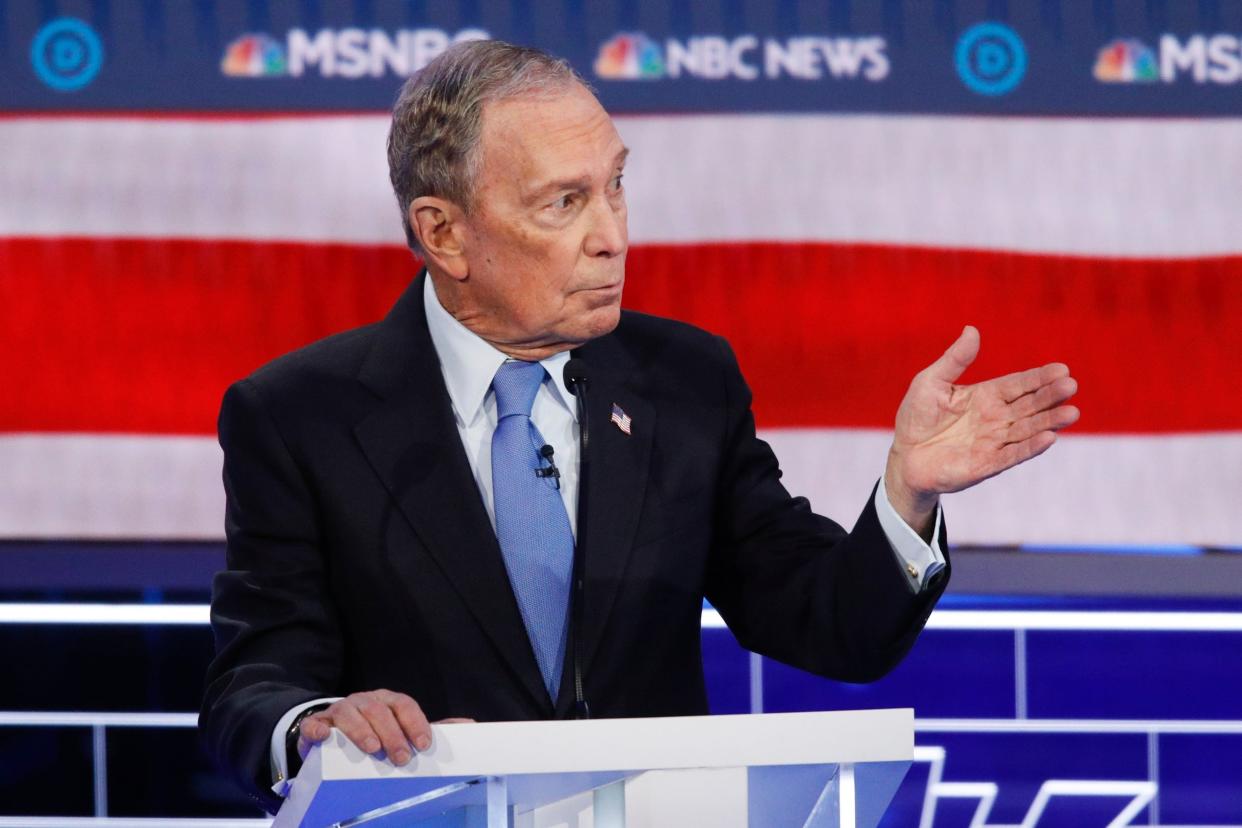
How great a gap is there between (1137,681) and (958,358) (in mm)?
1711

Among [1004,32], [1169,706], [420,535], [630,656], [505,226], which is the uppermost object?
[1004,32]

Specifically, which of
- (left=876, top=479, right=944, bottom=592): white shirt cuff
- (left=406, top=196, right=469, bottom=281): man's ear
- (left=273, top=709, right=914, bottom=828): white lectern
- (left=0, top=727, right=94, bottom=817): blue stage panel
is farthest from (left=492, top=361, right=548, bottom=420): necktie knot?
(left=0, top=727, right=94, bottom=817): blue stage panel

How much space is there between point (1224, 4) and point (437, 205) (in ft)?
5.73

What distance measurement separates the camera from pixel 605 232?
1.84 meters

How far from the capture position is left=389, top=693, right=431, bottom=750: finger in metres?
1.19

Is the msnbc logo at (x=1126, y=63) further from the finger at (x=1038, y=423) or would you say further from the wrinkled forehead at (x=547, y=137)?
the finger at (x=1038, y=423)

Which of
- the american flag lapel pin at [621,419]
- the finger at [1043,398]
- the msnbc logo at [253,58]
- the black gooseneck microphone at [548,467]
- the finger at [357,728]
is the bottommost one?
the finger at [357,728]

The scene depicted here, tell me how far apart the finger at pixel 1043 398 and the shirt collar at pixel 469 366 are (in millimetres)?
545

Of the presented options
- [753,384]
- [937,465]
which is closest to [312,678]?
[937,465]

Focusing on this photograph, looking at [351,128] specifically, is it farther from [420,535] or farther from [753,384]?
[420,535]

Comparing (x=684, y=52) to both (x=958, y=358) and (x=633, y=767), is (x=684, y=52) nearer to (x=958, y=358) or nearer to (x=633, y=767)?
(x=958, y=358)

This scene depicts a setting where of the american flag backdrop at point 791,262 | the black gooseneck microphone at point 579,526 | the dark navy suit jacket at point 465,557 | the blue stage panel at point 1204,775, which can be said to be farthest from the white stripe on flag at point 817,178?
the black gooseneck microphone at point 579,526

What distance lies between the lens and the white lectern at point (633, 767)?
46.3 inches

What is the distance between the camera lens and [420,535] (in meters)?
1.84
